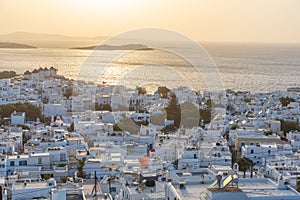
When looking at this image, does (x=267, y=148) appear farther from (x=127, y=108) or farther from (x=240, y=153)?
(x=127, y=108)

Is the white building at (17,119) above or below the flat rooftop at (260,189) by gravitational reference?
below

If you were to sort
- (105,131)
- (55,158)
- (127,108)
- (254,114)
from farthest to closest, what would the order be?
(127,108) < (254,114) < (105,131) < (55,158)

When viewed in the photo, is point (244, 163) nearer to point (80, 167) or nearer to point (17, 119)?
point (80, 167)

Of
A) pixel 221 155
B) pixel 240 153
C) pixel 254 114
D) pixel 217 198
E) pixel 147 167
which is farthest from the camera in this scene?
pixel 254 114

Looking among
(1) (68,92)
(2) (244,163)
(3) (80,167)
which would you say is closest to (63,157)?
(3) (80,167)

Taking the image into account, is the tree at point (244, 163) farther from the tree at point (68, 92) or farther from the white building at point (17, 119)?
the tree at point (68, 92)

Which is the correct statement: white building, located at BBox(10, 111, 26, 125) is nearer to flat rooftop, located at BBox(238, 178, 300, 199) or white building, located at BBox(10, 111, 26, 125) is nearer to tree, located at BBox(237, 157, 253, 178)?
tree, located at BBox(237, 157, 253, 178)

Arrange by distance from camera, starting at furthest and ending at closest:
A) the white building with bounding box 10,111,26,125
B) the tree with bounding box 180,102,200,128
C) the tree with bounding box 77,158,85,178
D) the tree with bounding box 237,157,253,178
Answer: the tree with bounding box 180,102,200,128 → the white building with bounding box 10,111,26,125 → the tree with bounding box 237,157,253,178 → the tree with bounding box 77,158,85,178

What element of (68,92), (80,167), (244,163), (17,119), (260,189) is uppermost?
(260,189)

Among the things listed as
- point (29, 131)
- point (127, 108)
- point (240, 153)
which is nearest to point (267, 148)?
point (240, 153)

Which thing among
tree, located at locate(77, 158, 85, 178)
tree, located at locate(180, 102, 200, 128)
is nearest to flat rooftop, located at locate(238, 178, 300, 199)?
tree, located at locate(77, 158, 85, 178)

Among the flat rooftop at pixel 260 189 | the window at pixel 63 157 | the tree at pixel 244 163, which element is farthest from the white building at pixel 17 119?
the flat rooftop at pixel 260 189
